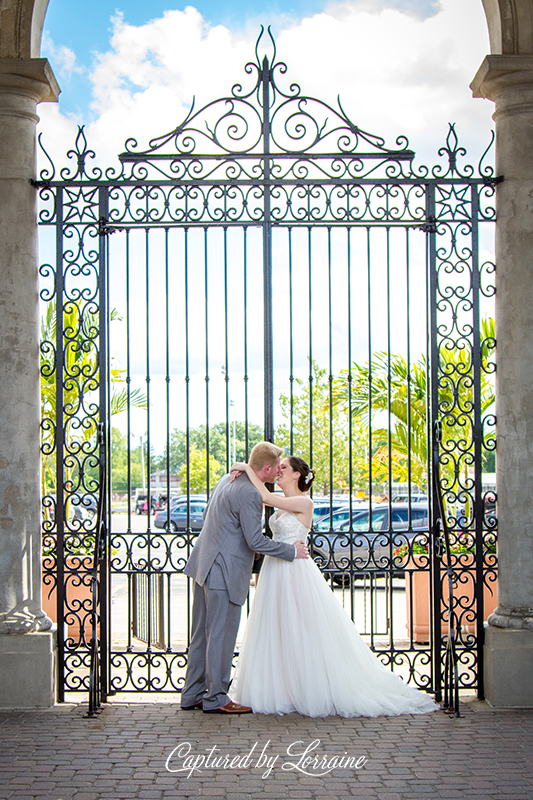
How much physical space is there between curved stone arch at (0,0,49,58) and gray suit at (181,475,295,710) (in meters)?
3.68

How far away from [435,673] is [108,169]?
468 centimetres

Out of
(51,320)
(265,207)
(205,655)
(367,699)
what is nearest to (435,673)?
(367,699)

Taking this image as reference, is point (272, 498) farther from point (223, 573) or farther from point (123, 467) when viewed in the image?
point (123, 467)

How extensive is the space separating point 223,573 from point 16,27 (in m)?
4.42

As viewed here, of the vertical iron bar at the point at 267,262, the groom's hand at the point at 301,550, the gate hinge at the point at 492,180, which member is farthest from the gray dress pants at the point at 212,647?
the gate hinge at the point at 492,180

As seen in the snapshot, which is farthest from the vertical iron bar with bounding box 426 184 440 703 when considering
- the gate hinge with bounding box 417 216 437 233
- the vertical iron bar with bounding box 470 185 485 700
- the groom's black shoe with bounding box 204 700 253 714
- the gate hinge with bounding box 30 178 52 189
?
the gate hinge with bounding box 30 178 52 189

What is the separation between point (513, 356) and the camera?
217 inches

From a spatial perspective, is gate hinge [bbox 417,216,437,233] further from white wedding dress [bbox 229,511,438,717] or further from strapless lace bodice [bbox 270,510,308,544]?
white wedding dress [bbox 229,511,438,717]

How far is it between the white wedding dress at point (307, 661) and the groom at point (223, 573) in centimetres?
14

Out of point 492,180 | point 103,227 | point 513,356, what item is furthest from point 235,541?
point 492,180

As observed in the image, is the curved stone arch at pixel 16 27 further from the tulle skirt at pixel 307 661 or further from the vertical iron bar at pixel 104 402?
the tulle skirt at pixel 307 661

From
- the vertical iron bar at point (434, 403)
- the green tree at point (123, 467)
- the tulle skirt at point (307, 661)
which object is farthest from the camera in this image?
the green tree at point (123, 467)

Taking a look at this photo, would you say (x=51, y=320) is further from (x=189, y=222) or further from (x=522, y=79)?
(x=522, y=79)

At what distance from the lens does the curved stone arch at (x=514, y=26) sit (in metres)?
5.60
